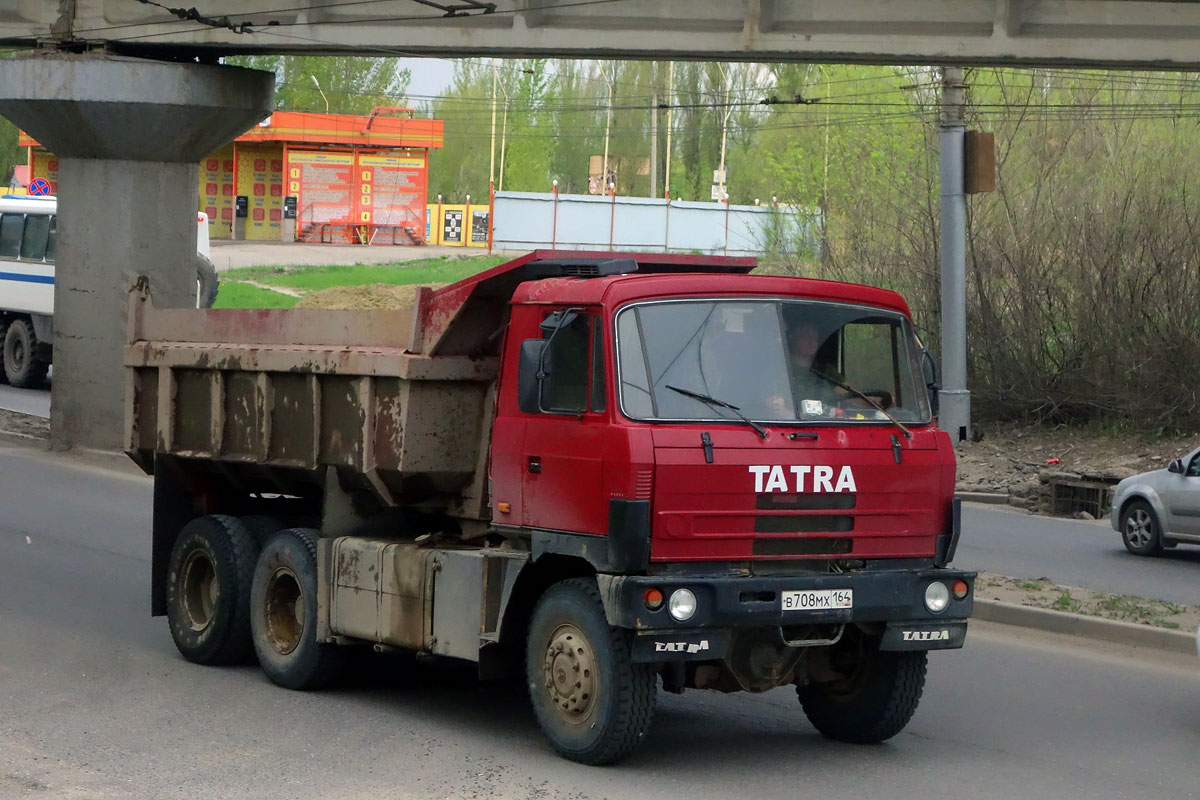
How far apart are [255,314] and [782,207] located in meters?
27.4

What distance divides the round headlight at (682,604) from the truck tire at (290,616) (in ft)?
9.22

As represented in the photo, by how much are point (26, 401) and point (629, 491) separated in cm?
2301

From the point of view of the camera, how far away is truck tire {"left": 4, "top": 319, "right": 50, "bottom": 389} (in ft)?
97.6

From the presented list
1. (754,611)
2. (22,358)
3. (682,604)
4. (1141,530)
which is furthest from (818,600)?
(22,358)

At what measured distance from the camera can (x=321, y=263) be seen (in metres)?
51.0

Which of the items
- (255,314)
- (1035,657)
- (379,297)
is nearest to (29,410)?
(379,297)

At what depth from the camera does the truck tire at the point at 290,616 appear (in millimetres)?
8930

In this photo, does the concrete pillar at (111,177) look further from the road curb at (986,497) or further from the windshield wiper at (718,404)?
the windshield wiper at (718,404)

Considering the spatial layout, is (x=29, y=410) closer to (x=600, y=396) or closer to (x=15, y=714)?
(x=15, y=714)

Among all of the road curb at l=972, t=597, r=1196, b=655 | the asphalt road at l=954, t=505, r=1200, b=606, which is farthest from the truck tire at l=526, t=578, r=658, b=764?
the asphalt road at l=954, t=505, r=1200, b=606

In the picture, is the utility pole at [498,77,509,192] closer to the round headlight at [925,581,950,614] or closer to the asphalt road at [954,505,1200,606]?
the asphalt road at [954,505,1200,606]

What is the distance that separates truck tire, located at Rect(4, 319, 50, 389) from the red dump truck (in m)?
22.4

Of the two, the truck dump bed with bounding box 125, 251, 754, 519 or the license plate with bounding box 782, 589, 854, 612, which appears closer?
the license plate with bounding box 782, 589, 854, 612

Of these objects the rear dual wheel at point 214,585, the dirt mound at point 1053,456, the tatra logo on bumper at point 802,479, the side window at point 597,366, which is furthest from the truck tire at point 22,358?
Result: the tatra logo on bumper at point 802,479
